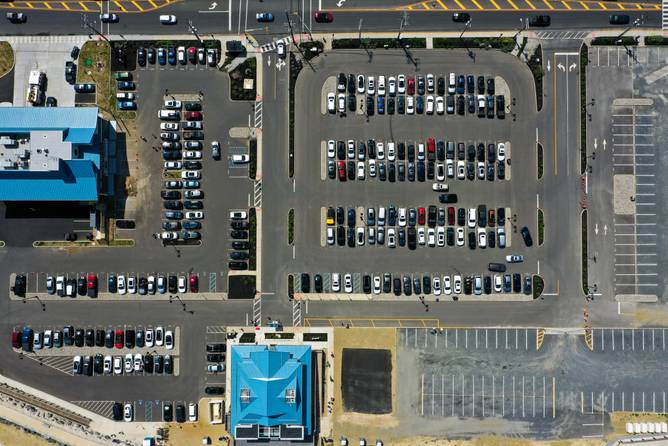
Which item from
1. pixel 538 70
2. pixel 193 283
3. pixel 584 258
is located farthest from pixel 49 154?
pixel 584 258

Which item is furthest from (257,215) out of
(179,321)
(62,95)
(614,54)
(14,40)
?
(614,54)

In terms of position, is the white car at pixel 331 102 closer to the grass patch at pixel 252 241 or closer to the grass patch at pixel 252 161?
the grass patch at pixel 252 161

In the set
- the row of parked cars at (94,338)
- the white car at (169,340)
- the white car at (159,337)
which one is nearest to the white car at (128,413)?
the row of parked cars at (94,338)

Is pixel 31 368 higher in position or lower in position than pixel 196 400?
higher

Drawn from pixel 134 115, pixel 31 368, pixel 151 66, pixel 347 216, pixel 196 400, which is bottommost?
pixel 196 400

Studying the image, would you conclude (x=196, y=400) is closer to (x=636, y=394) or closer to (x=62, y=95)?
(x=62, y=95)

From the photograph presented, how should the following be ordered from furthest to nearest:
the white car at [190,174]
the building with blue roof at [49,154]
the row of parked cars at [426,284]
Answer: the white car at [190,174]
the row of parked cars at [426,284]
the building with blue roof at [49,154]

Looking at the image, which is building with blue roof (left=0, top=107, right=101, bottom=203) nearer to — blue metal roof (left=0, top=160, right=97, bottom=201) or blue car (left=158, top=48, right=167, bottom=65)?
blue metal roof (left=0, top=160, right=97, bottom=201)
